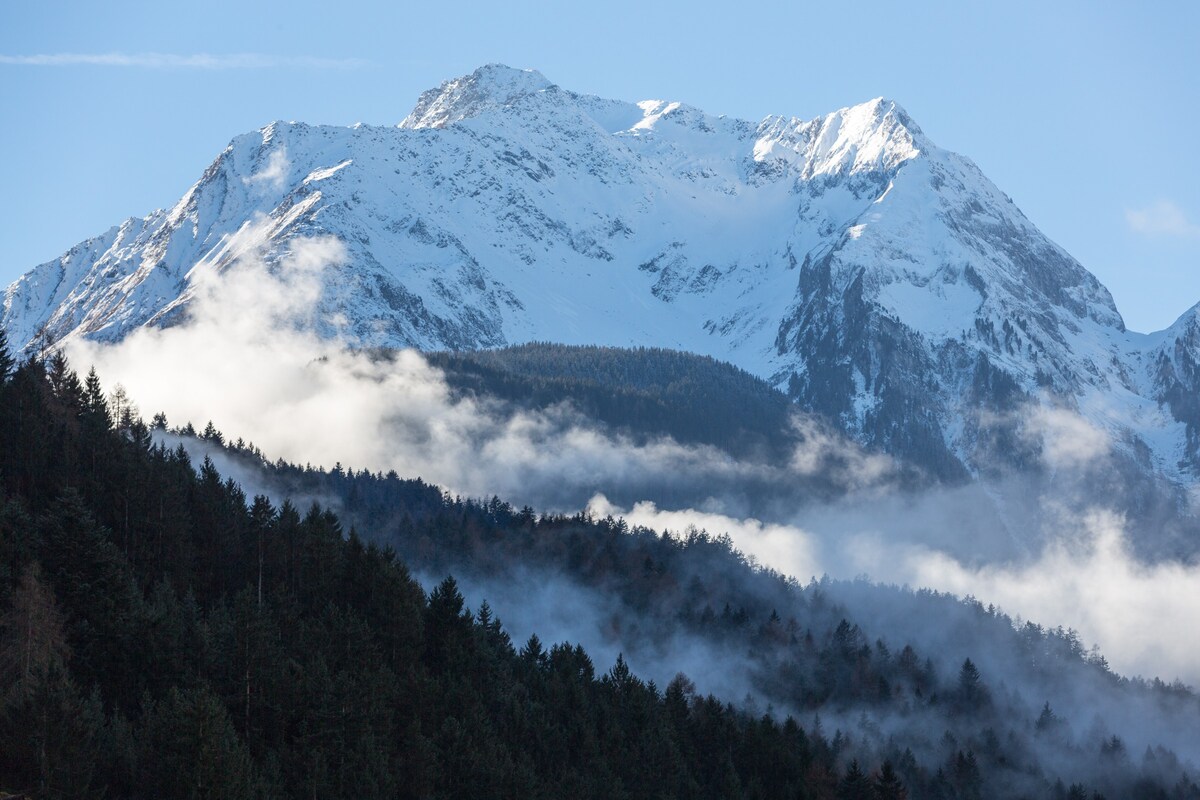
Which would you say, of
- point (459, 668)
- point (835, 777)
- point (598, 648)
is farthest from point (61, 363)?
point (598, 648)

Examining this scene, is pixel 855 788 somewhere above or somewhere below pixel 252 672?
below

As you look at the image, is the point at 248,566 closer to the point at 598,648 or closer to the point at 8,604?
the point at 8,604

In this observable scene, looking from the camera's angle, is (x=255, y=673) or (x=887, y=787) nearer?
(x=255, y=673)

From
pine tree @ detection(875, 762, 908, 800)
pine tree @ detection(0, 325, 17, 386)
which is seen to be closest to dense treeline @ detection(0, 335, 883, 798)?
pine tree @ detection(0, 325, 17, 386)

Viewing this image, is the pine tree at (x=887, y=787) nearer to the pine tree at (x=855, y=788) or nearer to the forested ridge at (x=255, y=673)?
the forested ridge at (x=255, y=673)

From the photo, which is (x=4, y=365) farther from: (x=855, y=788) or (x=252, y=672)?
(x=855, y=788)

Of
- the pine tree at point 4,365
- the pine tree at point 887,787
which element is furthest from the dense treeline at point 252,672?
the pine tree at point 887,787

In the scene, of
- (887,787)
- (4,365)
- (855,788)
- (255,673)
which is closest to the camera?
(255,673)

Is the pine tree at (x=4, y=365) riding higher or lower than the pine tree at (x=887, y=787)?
higher

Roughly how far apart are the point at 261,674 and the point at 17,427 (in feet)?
111

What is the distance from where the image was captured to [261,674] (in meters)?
85.4

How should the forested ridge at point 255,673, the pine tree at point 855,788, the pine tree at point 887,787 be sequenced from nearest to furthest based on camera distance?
the forested ridge at point 255,673 → the pine tree at point 887,787 → the pine tree at point 855,788

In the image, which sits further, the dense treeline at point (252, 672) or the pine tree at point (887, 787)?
the pine tree at point (887, 787)

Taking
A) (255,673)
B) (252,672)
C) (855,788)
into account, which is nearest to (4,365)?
(252,672)
